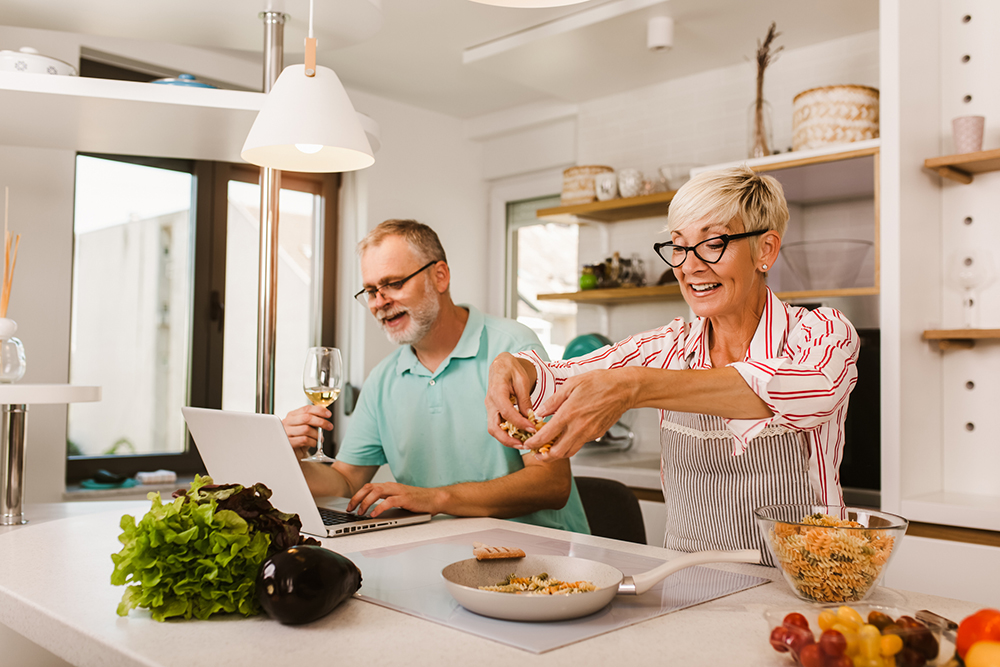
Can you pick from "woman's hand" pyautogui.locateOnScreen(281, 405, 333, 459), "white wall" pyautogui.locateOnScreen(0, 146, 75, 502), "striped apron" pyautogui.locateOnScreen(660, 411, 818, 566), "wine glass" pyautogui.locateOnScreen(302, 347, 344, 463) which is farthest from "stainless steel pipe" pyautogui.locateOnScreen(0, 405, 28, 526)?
"striped apron" pyautogui.locateOnScreen(660, 411, 818, 566)

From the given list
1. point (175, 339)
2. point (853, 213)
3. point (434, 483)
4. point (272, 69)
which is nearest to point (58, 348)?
point (175, 339)

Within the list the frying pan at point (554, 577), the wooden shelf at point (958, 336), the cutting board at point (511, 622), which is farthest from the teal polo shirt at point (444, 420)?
the wooden shelf at point (958, 336)

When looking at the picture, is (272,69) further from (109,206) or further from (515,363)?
(109,206)

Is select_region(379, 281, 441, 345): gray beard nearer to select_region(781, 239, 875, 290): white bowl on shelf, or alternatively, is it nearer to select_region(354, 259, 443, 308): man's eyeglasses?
select_region(354, 259, 443, 308): man's eyeglasses

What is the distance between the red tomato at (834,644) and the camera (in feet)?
2.41

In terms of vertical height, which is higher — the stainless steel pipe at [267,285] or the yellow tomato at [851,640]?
the stainless steel pipe at [267,285]

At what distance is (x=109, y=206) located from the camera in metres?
3.53

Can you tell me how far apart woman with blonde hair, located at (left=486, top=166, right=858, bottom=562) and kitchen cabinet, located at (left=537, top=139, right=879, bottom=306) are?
994 millimetres

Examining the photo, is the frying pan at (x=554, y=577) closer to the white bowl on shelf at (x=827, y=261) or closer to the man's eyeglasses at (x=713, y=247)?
the man's eyeglasses at (x=713, y=247)

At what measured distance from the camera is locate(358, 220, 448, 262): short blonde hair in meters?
2.13

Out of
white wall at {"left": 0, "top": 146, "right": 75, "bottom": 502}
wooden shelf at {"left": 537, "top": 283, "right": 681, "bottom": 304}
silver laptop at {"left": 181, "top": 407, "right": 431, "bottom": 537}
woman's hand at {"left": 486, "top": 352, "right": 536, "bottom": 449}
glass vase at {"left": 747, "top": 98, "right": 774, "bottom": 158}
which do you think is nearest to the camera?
woman's hand at {"left": 486, "top": 352, "right": 536, "bottom": 449}

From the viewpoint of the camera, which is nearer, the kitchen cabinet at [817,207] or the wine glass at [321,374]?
the wine glass at [321,374]

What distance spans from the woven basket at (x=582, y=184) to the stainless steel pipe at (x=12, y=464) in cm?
234

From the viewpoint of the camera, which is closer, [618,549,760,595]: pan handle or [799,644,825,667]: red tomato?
[799,644,825,667]: red tomato
